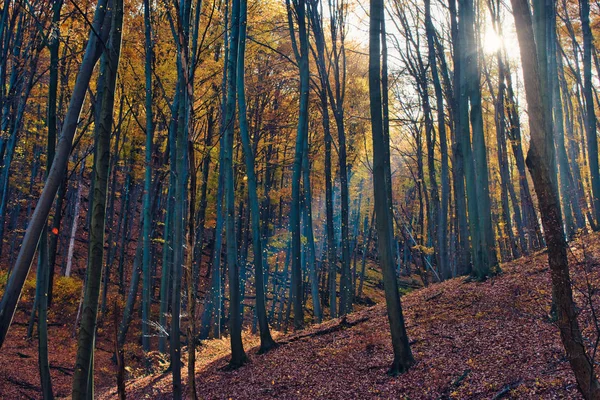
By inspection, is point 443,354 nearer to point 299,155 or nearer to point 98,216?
point 98,216

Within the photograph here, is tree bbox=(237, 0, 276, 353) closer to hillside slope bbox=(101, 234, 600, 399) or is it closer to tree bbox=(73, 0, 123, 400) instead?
hillside slope bbox=(101, 234, 600, 399)

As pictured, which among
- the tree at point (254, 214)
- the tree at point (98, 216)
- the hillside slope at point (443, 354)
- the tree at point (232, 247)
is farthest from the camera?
the tree at point (254, 214)

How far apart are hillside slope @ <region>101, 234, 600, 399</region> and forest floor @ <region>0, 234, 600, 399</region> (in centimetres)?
2

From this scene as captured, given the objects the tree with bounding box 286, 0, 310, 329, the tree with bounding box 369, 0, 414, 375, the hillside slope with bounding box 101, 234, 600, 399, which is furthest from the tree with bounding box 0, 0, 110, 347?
the tree with bounding box 286, 0, 310, 329

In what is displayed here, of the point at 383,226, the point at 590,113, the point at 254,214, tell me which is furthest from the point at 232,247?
the point at 590,113

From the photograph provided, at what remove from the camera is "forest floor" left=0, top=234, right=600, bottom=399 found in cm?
619

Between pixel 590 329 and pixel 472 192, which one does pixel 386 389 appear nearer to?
pixel 590 329

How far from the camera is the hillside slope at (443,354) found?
20.3 feet

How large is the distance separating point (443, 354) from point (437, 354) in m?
0.11

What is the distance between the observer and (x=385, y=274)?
7.68 metres

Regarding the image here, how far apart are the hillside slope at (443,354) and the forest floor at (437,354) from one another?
0.02 meters

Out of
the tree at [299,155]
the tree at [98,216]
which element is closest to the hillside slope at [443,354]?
the tree at [299,155]

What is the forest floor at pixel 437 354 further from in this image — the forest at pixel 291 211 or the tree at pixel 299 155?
the tree at pixel 299 155

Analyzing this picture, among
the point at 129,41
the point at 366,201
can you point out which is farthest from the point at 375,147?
the point at 366,201
